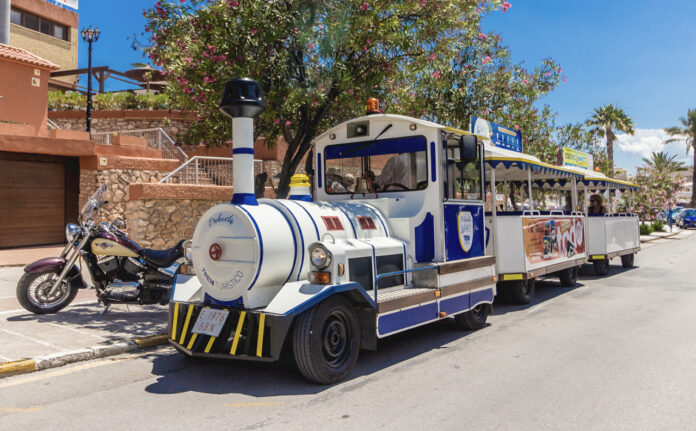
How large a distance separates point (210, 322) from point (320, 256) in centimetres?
121

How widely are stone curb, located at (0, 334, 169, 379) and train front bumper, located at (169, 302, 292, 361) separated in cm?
114

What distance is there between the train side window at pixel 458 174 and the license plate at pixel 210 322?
9.96 ft

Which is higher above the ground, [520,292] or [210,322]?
[210,322]

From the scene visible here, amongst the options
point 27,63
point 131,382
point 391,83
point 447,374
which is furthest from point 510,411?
point 27,63

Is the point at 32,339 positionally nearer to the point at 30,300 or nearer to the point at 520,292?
the point at 30,300

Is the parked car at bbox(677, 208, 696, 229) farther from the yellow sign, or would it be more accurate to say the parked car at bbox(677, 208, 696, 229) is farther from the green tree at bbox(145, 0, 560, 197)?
the green tree at bbox(145, 0, 560, 197)

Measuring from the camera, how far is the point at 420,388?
483 cm

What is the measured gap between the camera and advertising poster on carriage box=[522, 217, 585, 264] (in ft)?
31.3

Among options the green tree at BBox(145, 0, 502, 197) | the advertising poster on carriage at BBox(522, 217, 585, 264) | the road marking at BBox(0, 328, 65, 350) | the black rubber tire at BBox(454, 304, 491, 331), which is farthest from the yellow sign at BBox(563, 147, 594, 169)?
the road marking at BBox(0, 328, 65, 350)

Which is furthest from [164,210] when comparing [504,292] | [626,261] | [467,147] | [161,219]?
[626,261]

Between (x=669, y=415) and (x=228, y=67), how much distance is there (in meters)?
6.68

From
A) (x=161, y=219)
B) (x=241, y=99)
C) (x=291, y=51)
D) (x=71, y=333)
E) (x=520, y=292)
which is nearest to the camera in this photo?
(x=241, y=99)

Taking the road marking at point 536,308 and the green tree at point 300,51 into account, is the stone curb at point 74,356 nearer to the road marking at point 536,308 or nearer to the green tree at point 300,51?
the green tree at point 300,51

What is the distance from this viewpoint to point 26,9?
1148 inches
